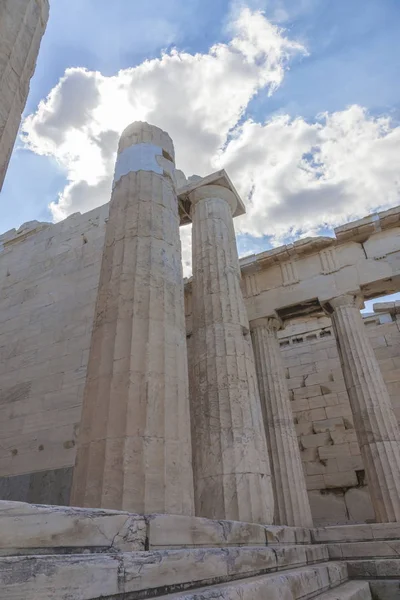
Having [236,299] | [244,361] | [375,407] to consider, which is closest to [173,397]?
[244,361]

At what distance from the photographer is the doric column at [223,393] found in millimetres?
7754

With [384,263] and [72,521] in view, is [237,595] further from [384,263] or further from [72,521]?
[384,263]

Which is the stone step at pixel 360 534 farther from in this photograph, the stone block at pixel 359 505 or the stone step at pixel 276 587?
the stone block at pixel 359 505

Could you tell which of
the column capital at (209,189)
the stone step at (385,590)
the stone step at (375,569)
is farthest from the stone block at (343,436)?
the stone step at (385,590)

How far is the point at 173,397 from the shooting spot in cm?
564

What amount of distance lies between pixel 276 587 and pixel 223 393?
5494mm

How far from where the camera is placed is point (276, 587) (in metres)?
3.58

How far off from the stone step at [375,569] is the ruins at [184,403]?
0.08 feet

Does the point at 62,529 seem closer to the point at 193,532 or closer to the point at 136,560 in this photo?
the point at 136,560

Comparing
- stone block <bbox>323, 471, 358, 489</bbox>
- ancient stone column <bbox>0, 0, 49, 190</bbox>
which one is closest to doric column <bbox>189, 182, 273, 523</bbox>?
ancient stone column <bbox>0, 0, 49, 190</bbox>

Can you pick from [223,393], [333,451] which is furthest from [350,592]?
[333,451]

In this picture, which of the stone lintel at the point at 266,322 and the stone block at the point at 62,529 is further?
the stone lintel at the point at 266,322

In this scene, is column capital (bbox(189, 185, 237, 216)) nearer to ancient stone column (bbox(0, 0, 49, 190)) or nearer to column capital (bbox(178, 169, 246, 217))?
column capital (bbox(178, 169, 246, 217))

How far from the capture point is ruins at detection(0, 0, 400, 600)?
3088mm
